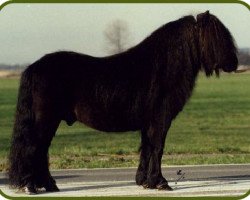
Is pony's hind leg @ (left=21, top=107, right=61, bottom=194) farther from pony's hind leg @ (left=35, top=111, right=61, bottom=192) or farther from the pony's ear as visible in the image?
the pony's ear

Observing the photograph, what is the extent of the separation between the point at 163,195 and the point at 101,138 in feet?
40.1

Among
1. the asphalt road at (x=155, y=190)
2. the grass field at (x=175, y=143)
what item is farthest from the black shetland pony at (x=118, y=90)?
the grass field at (x=175, y=143)

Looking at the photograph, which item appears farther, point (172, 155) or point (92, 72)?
point (172, 155)

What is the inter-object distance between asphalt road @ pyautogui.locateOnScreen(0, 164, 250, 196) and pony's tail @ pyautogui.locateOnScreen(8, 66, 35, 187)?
0.30 meters

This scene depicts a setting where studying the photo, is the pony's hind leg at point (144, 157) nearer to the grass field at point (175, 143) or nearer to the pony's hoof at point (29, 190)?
the grass field at point (175, 143)

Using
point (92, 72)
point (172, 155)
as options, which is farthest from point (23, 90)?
point (172, 155)

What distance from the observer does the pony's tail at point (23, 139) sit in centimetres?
895

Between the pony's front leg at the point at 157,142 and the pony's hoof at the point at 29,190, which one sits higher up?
the pony's front leg at the point at 157,142

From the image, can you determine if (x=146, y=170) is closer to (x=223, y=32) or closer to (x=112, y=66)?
(x=112, y=66)

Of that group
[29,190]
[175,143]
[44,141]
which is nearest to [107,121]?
[44,141]

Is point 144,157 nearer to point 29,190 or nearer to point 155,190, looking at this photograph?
point 155,190

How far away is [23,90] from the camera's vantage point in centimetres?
912

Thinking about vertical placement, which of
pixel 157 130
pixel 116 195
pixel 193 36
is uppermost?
pixel 193 36

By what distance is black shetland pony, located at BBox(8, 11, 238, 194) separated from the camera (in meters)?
8.95
